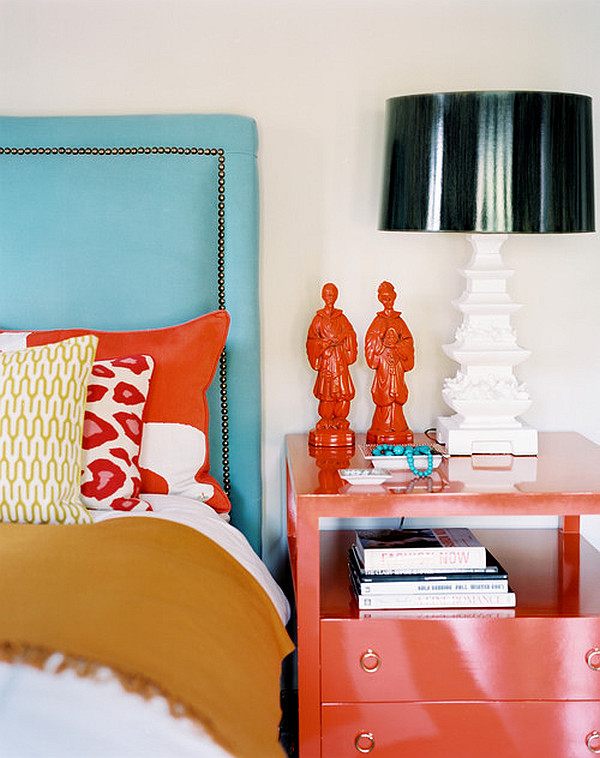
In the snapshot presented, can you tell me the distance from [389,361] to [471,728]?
80 cm

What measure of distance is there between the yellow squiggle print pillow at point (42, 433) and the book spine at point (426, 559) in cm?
57

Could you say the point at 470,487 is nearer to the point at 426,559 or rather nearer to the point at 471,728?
the point at 426,559

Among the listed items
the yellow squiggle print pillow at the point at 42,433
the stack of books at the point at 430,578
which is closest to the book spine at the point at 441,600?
the stack of books at the point at 430,578

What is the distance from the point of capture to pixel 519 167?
1.90 metres

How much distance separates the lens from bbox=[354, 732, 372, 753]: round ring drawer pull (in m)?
1.85

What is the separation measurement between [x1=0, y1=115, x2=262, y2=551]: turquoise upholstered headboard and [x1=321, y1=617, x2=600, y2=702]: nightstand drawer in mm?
687

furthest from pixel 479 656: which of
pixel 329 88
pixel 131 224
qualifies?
pixel 329 88

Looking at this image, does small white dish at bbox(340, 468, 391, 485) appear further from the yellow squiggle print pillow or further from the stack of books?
the yellow squiggle print pillow

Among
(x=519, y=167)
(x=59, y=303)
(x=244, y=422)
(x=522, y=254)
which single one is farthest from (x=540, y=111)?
(x=59, y=303)

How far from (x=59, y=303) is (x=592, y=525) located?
1450mm

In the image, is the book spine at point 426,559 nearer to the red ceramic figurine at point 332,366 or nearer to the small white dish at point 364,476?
the small white dish at point 364,476

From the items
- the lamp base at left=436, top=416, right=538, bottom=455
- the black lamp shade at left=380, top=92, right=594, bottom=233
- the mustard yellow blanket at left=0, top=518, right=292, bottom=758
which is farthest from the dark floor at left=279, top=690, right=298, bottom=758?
the black lamp shade at left=380, top=92, right=594, bottom=233

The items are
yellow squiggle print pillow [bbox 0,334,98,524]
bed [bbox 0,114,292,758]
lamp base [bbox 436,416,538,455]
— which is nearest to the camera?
bed [bbox 0,114,292,758]

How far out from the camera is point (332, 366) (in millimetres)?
2176
